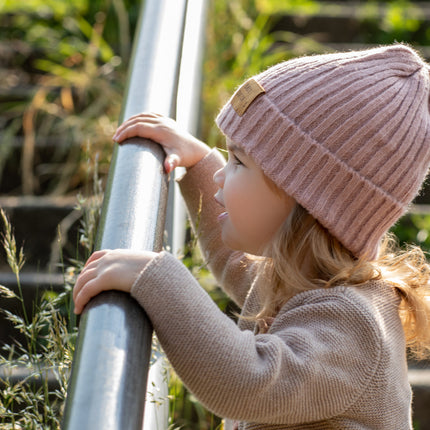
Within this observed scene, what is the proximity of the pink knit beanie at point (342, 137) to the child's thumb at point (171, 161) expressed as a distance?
140 millimetres

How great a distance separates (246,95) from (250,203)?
0.23 meters

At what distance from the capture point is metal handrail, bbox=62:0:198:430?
903mm

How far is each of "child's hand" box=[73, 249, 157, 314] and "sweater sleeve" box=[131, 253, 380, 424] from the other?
2cm

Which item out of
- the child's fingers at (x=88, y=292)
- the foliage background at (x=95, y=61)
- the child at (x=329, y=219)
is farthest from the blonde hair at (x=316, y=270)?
the foliage background at (x=95, y=61)

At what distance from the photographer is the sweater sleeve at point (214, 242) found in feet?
6.42

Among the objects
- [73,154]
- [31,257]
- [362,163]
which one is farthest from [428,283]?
[73,154]

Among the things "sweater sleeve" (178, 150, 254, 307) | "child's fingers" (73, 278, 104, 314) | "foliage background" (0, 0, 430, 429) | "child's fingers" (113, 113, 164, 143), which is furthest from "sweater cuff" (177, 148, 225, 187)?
"child's fingers" (73, 278, 104, 314)

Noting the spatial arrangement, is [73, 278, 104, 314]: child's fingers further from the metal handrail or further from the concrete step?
the concrete step

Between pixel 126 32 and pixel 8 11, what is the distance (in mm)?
700

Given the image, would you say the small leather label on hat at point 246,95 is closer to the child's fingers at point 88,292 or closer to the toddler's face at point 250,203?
the toddler's face at point 250,203

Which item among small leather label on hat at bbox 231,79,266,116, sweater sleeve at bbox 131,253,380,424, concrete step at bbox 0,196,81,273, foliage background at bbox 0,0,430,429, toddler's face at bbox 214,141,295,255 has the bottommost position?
sweater sleeve at bbox 131,253,380,424

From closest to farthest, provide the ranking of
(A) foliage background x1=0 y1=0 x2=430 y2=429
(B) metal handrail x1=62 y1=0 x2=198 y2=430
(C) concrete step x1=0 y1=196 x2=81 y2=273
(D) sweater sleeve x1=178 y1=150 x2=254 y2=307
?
(B) metal handrail x1=62 y1=0 x2=198 y2=430, (D) sweater sleeve x1=178 y1=150 x2=254 y2=307, (C) concrete step x1=0 y1=196 x2=81 y2=273, (A) foliage background x1=0 y1=0 x2=430 y2=429

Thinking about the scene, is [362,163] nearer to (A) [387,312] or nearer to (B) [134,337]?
(A) [387,312]

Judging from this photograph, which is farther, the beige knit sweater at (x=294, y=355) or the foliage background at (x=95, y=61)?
the foliage background at (x=95, y=61)
